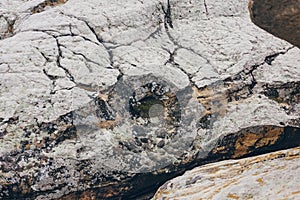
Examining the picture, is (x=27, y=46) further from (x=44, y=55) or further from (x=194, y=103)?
(x=194, y=103)

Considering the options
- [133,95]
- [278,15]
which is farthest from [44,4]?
[278,15]

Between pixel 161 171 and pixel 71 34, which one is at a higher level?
pixel 71 34

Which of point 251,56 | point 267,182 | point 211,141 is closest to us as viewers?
point 267,182

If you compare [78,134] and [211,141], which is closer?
[78,134]

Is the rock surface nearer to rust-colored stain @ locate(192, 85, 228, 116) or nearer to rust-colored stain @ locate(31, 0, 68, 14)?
rust-colored stain @ locate(192, 85, 228, 116)

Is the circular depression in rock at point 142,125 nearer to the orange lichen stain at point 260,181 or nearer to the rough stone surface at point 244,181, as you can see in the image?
the rough stone surface at point 244,181

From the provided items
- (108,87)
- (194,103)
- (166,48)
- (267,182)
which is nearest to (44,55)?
(108,87)
